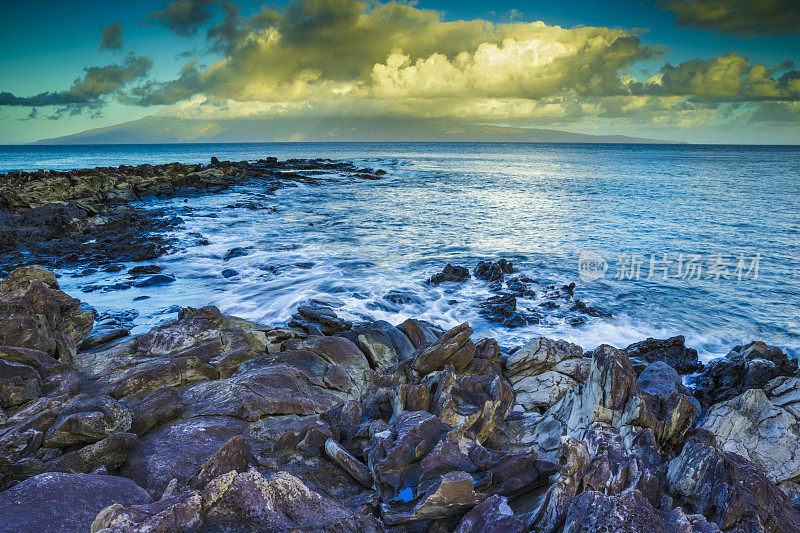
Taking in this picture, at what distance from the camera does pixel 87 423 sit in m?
6.91

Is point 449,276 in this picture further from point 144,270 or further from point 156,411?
point 156,411

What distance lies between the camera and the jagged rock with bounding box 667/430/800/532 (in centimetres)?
429

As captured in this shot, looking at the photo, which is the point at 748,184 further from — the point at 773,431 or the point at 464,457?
the point at 464,457

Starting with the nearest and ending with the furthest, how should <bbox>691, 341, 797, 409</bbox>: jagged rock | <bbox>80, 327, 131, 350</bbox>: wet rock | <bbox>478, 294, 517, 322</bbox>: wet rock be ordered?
<bbox>691, 341, 797, 409</bbox>: jagged rock < <bbox>80, 327, 131, 350</bbox>: wet rock < <bbox>478, 294, 517, 322</bbox>: wet rock

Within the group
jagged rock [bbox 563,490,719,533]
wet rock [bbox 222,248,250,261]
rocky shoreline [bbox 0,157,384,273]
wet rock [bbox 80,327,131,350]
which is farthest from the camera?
wet rock [bbox 222,248,250,261]

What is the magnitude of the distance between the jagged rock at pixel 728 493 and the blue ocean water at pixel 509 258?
37.2 feet

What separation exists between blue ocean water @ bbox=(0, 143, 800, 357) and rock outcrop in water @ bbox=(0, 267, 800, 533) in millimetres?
5774

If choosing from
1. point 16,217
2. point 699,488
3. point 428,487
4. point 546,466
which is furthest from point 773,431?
point 16,217

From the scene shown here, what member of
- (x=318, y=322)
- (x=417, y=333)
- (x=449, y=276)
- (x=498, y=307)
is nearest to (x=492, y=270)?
(x=449, y=276)

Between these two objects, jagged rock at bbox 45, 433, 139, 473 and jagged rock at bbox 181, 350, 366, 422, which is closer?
jagged rock at bbox 45, 433, 139, 473

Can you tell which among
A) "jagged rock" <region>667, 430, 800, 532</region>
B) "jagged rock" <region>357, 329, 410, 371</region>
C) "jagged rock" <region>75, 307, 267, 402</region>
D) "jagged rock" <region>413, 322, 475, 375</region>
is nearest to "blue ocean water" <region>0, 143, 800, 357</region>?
"jagged rock" <region>75, 307, 267, 402</region>

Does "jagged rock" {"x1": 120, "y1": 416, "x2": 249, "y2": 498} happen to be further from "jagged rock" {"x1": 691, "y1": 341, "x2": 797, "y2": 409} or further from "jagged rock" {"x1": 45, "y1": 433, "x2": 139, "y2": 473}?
"jagged rock" {"x1": 691, "y1": 341, "x2": 797, "y2": 409}

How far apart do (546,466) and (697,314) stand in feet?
56.1

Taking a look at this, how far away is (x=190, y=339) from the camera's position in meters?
12.4
